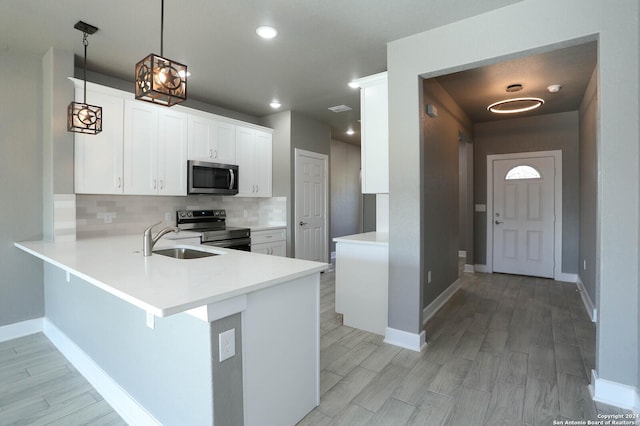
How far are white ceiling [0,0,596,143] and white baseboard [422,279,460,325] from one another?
2518 millimetres

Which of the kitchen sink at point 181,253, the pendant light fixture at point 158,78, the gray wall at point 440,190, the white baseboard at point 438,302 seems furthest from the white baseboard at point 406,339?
the pendant light fixture at point 158,78

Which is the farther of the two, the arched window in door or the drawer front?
the arched window in door

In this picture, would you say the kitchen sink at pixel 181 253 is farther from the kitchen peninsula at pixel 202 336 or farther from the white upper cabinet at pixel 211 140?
the white upper cabinet at pixel 211 140

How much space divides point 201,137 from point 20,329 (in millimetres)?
2701

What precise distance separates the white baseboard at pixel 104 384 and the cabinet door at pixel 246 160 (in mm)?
2589

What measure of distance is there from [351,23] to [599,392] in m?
3.06

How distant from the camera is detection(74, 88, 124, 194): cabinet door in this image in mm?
3078

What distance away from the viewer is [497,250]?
5.62 meters

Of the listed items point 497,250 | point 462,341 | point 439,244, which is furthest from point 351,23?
point 497,250

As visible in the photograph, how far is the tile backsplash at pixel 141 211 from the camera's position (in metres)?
3.46

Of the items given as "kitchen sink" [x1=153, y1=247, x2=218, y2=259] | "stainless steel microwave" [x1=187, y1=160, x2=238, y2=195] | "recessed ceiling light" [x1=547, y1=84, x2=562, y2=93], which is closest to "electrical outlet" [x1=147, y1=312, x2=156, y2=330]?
"kitchen sink" [x1=153, y1=247, x2=218, y2=259]

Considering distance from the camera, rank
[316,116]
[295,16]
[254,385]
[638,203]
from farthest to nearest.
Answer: [316,116] < [295,16] < [638,203] < [254,385]

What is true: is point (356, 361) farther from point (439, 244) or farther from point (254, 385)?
point (439, 244)

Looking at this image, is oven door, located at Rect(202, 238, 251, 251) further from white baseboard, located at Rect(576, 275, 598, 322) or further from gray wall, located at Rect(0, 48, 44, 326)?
white baseboard, located at Rect(576, 275, 598, 322)
